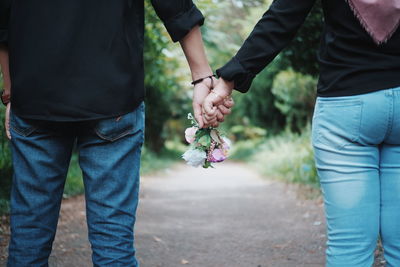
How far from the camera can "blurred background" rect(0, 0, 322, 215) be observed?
268 inches

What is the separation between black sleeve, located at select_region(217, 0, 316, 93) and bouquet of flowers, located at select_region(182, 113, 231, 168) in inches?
16.8

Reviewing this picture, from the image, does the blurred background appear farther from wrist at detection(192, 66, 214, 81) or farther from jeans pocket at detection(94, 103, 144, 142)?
jeans pocket at detection(94, 103, 144, 142)

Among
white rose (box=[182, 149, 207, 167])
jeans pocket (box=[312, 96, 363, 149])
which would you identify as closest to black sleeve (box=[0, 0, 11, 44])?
white rose (box=[182, 149, 207, 167])

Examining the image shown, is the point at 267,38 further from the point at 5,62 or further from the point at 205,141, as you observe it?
the point at 5,62

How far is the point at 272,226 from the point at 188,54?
3958 millimetres

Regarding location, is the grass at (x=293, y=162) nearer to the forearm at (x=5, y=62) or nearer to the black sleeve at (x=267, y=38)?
the black sleeve at (x=267, y=38)

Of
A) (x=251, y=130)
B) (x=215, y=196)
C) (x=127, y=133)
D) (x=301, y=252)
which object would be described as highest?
(x=127, y=133)

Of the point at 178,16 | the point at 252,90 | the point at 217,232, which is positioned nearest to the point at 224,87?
the point at 178,16

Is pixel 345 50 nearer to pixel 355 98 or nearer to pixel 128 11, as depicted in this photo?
pixel 355 98

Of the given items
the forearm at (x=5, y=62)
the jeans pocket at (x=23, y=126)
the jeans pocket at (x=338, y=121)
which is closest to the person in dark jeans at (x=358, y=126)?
the jeans pocket at (x=338, y=121)

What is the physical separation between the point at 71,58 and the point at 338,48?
3.34 ft

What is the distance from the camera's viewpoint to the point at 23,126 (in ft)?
6.46

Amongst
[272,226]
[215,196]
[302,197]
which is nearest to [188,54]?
[272,226]

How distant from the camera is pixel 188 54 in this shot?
2.12 m
